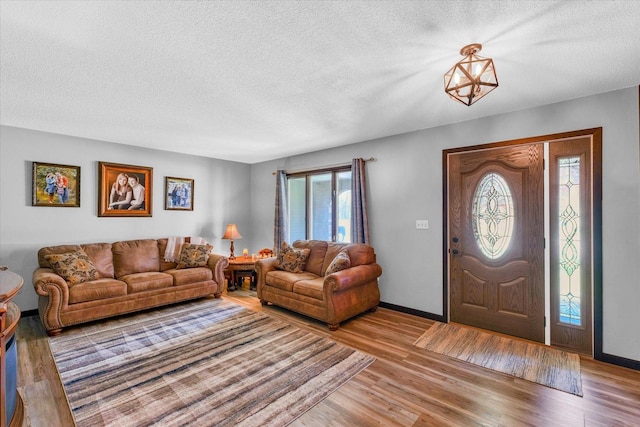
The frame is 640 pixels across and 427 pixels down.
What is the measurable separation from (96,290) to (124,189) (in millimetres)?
→ 1746

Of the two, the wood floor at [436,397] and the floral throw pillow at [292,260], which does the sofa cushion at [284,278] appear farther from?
the wood floor at [436,397]

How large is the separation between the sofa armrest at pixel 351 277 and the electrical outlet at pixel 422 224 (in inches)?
30.9

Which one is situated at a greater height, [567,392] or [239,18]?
[239,18]

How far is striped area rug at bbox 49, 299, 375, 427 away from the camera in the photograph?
6.69 feet

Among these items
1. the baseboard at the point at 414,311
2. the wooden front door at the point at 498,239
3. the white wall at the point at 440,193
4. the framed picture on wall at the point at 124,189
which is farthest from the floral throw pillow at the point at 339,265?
the framed picture on wall at the point at 124,189

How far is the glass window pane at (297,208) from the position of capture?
18.4 feet

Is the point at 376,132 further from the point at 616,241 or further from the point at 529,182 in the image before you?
the point at 616,241

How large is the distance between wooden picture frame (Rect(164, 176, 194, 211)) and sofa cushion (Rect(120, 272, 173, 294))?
1.40 metres

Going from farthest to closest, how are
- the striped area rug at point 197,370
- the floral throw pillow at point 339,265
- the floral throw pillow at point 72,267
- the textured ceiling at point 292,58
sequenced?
the floral throw pillow at point 339,265, the floral throw pillow at point 72,267, the striped area rug at point 197,370, the textured ceiling at point 292,58

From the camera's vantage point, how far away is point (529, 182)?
3.15 m

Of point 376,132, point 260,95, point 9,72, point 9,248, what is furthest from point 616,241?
point 9,248

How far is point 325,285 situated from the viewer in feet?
11.4

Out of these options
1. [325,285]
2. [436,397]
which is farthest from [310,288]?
[436,397]

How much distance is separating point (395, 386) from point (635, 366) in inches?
85.7
